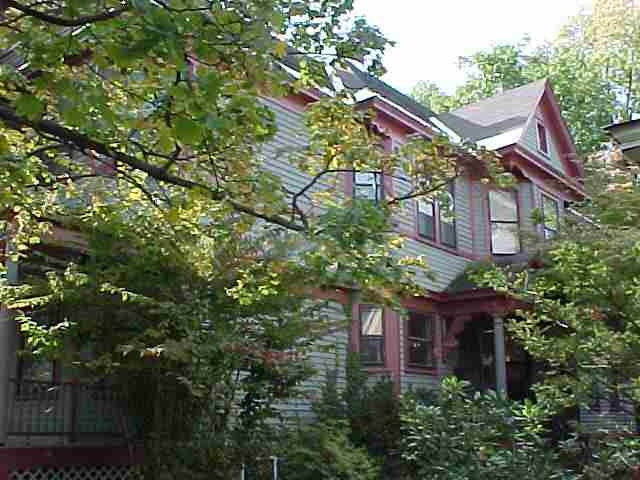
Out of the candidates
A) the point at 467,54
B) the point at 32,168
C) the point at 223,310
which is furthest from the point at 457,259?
the point at 467,54

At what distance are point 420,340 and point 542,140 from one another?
24.7 ft

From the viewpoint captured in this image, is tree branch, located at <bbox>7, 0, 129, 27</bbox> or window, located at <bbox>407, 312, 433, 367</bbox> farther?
window, located at <bbox>407, 312, 433, 367</bbox>

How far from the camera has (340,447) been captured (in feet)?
32.5

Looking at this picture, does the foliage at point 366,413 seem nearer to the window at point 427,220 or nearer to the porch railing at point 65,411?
the porch railing at point 65,411

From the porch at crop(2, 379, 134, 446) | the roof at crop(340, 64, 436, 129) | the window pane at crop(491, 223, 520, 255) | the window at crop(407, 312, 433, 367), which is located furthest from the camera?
the window pane at crop(491, 223, 520, 255)

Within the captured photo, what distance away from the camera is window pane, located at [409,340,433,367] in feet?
54.1

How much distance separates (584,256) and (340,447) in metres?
3.88

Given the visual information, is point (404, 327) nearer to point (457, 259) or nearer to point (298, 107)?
point (457, 259)

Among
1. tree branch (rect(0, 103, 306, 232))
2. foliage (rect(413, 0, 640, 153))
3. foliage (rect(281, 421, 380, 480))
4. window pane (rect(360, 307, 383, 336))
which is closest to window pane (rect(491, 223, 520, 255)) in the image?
window pane (rect(360, 307, 383, 336))

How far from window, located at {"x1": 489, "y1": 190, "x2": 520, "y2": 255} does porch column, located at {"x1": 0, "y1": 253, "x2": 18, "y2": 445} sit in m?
12.2

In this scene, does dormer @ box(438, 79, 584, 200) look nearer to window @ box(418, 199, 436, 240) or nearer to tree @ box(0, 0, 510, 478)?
window @ box(418, 199, 436, 240)

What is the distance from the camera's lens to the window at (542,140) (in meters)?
20.8

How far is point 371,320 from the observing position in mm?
15641

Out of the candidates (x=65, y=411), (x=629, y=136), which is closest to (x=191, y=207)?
(x=629, y=136)
